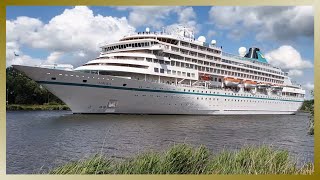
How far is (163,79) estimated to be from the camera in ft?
57.8

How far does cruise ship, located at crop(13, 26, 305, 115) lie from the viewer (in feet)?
51.0

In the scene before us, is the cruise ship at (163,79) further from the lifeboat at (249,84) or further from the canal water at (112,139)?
the canal water at (112,139)

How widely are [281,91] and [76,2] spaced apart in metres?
21.7

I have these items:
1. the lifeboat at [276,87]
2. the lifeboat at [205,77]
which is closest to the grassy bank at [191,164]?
the lifeboat at [205,77]

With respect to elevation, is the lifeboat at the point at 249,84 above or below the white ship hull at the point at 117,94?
above

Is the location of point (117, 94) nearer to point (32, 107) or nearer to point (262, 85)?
point (32, 107)

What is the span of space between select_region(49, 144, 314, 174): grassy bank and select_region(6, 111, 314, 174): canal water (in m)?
1.09

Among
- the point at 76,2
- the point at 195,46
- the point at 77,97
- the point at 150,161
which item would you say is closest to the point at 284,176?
the point at 150,161

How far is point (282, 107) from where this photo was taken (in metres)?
25.1

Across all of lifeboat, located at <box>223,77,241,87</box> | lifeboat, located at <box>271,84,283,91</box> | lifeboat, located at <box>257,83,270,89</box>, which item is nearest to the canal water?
lifeboat, located at <box>223,77,241,87</box>

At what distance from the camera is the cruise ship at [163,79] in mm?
15547

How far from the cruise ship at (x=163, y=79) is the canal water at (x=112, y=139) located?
2.68ft

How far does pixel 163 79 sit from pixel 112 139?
7483 millimetres

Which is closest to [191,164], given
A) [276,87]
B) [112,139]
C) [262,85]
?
[112,139]
